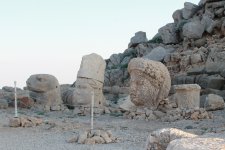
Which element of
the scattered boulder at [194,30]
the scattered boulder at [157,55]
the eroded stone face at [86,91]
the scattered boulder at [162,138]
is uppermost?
the scattered boulder at [194,30]

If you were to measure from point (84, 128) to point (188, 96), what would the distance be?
189 inches

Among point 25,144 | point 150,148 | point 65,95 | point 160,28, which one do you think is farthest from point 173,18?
point 150,148

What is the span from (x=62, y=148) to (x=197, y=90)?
7.93 m

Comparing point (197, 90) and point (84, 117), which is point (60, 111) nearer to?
point (84, 117)

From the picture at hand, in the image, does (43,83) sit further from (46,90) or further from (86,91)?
(86,91)

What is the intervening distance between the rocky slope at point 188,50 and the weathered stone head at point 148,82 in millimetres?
7996

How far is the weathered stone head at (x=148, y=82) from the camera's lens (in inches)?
566

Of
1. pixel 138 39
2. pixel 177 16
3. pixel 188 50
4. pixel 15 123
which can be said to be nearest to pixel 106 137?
pixel 15 123

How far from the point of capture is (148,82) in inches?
572

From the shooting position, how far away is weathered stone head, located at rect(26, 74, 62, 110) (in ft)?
58.2

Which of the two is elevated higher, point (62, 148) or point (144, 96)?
point (144, 96)

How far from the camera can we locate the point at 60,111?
17172 mm

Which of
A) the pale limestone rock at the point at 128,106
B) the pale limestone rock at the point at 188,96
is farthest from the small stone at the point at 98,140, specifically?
the pale limestone rock at the point at 188,96

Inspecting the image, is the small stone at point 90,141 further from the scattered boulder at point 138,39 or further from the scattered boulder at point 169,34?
the scattered boulder at point 138,39
